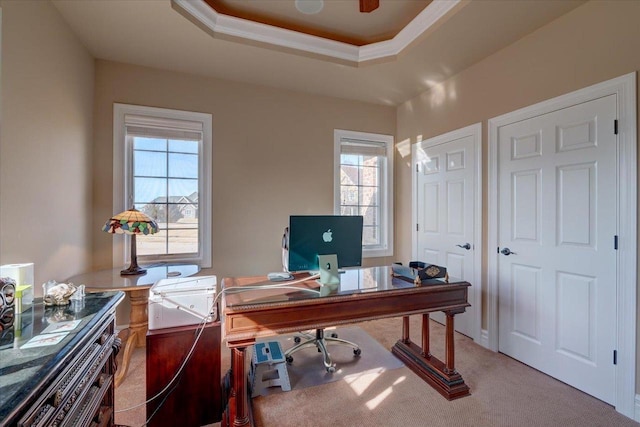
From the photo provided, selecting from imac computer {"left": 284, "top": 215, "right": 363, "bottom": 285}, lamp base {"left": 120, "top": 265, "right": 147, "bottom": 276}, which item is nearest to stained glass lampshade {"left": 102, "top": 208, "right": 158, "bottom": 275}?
lamp base {"left": 120, "top": 265, "right": 147, "bottom": 276}

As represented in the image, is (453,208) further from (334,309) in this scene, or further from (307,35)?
(307,35)

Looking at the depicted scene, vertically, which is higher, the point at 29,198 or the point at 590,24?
the point at 590,24

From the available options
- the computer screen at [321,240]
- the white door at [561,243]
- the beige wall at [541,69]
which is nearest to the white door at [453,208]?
the beige wall at [541,69]

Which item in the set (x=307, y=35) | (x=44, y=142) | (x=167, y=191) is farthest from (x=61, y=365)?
(x=307, y=35)

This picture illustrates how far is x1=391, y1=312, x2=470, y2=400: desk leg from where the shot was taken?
204 cm

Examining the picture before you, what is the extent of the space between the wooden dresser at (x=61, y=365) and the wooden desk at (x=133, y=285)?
0.71 meters

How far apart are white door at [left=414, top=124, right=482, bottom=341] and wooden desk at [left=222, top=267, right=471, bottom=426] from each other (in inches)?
39.4

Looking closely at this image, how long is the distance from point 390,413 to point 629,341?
5.23 feet

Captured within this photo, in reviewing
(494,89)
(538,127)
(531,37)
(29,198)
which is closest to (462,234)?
(538,127)

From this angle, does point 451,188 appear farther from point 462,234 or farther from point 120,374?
point 120,374

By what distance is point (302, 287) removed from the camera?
1867 millimetres

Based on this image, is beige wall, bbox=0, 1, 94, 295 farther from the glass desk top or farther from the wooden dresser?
the glass desk top

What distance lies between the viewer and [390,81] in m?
3.34

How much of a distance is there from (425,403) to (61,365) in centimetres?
202
